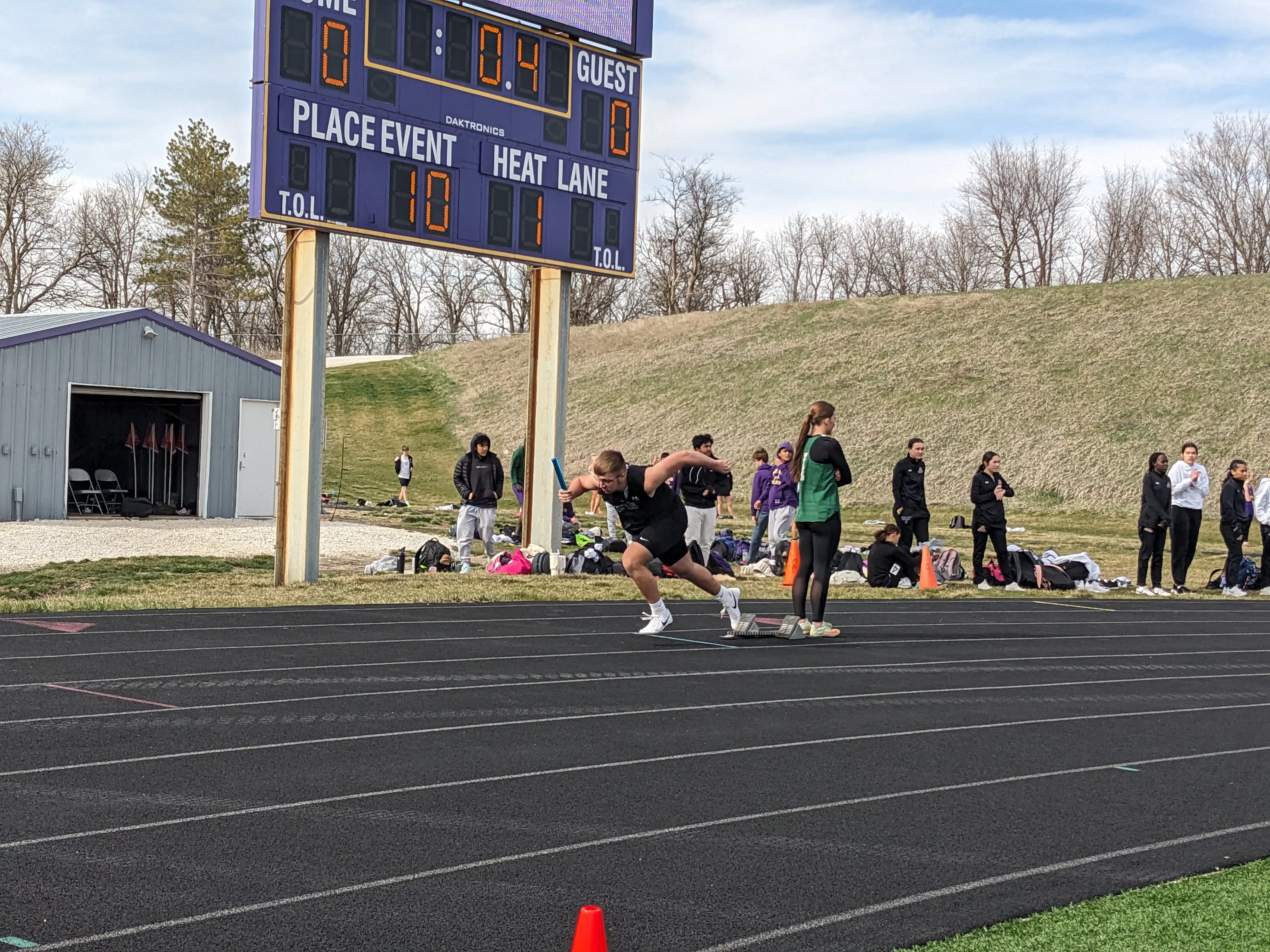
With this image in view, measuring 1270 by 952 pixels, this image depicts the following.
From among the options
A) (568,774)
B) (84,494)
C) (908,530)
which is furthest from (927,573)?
(84,494)

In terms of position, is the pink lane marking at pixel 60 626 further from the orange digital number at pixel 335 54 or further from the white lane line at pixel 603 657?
the orange digital number at pixel 335 54

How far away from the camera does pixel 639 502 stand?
1113 cm

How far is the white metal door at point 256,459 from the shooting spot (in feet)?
91.8

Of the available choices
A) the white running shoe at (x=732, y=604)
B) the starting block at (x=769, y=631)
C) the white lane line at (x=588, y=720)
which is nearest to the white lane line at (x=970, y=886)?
the white lane line at (x=588, y=720)

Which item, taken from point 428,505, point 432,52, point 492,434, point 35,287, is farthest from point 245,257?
point 432,52

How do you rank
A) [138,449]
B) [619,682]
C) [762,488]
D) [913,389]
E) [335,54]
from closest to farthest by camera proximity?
[619,682] < [335,54] < [762,488] < [138,449] < [913,389]

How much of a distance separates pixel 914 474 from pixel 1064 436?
2732 centimetres

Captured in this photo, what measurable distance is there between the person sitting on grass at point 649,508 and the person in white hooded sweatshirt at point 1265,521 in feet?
31.2

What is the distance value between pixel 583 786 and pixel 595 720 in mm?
1606

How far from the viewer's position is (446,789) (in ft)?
20.6

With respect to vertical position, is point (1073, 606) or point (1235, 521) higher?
point (1235, 521)

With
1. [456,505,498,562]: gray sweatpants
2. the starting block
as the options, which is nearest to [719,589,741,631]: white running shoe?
the starting block

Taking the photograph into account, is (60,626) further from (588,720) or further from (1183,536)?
(1183,536)

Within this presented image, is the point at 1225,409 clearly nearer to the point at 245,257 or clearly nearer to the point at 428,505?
the point at 428,505
